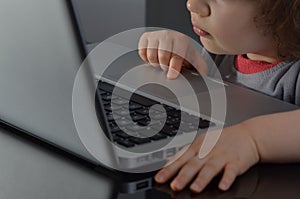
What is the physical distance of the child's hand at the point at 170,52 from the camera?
986mm

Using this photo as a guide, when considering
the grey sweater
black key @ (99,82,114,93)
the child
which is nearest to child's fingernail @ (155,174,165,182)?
the child

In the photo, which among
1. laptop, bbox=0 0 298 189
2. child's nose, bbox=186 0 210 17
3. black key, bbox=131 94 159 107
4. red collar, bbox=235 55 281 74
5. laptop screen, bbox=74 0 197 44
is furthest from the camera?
laptop screen, bbox=74 0 197 44

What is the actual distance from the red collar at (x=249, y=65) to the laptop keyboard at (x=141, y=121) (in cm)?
37

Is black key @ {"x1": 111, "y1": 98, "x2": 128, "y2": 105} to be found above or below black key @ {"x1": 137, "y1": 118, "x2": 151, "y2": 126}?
below

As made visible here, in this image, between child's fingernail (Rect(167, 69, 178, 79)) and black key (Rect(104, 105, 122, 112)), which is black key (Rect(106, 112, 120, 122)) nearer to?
black key (Rect(104, 105, 122, 112))

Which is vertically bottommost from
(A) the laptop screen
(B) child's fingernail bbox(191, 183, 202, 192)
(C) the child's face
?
(A) the laptop screen

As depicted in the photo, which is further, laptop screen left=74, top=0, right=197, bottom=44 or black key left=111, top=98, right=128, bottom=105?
laptop screen left=74, top=0, right=197, bottom=44

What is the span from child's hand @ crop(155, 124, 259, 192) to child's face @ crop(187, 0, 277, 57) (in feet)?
0.95

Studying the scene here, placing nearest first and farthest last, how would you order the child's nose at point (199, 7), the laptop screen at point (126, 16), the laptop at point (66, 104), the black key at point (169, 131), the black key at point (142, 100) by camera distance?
the laptop at point (66, 104) → the black key at point (169, 131) → the black key at point (142, 100) → the child's nose at point (199, 7) → the laptop screen at point (126, 16)

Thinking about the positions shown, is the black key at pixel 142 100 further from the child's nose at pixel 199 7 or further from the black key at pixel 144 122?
the child's nose at pixel 199 7

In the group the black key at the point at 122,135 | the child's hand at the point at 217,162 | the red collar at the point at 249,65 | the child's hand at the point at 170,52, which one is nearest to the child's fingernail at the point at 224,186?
the child's hand at the point at 217,162

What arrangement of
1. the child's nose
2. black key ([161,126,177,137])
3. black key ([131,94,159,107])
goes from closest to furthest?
black key ([161,126,177,137]), black key ([131,94,159,107]), the child's nose

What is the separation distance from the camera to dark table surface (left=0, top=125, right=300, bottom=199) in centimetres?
58

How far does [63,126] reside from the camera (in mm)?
609
